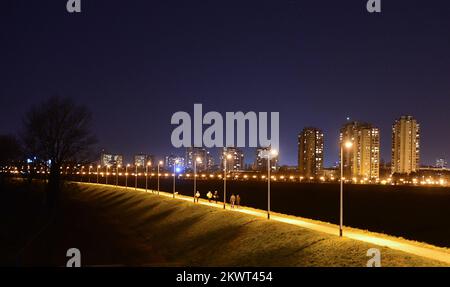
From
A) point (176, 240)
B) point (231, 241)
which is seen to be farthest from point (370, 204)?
point (231, 241)

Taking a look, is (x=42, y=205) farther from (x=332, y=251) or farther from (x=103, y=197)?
(x=332, y=251)

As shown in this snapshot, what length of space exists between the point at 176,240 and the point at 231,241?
31.2 feet

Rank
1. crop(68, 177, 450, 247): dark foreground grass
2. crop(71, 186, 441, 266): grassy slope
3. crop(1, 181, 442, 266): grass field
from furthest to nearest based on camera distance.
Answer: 1. crop(68, 177, 450, 247): dark foreground grass
2. crop(1, 181, 442, 266): grass field
3. crop(71, 186, 441, 266): grassy slope

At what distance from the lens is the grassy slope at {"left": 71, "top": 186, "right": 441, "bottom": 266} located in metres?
29.6

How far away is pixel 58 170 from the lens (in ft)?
254

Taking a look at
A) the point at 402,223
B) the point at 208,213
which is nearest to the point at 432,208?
the point at 402,223

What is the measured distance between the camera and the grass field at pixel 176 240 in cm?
3139

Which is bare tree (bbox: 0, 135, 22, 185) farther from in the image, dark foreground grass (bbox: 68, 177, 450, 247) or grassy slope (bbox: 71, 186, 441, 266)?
dark foreground grass (bbox: 68, 177, 450, 247)

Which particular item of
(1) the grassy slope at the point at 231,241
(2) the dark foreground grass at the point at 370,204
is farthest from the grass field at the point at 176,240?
(2) the dark foreground grass at the point at 370,204

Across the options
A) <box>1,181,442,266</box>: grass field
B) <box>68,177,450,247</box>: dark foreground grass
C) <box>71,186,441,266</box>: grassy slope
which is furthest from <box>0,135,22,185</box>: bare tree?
<box>68,177,450,247</box>: dark foreground grass

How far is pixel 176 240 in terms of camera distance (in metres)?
49.3

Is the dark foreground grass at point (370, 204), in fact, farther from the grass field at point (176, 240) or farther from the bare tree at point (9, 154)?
the bare tree at point (9, 154)

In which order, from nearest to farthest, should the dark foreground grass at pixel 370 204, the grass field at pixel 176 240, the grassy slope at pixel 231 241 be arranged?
the grassy slope at pixel 231 241 < the grass field at pixel 176 240 < the dark foreground grass at pixel 370 204

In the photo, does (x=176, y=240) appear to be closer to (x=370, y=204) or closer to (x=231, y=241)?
(x=231, y=241)
